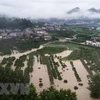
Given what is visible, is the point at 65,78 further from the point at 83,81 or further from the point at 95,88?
the point at 95,88

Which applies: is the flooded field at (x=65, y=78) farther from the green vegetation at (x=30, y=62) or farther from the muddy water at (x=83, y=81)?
the green vegetation at (x=30, y=62)

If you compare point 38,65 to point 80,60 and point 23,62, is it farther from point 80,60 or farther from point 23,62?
point 80,60

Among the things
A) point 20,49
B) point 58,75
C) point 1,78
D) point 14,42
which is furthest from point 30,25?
point 1,78

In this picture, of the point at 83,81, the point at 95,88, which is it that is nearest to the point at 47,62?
the point at 83,81

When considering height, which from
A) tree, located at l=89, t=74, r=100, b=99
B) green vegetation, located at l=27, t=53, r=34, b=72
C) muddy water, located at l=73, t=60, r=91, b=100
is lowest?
muddy water, located at l=73, t=60, r=91, b=100

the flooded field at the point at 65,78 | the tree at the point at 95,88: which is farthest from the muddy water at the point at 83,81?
the tree at the point at 95,88

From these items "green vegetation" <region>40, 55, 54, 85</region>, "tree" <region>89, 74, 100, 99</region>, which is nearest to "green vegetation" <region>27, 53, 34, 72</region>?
"green vegetation" <region>40, 55, 54, 85</region>

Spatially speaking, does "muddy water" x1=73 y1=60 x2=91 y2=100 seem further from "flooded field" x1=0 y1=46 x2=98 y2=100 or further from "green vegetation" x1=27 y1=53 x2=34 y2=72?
"green vegetation" x1=27 y1=53 x2=34 y2=72

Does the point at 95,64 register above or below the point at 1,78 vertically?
below

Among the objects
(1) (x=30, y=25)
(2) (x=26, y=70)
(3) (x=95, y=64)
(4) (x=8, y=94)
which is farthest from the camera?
(1) (x=30, y=25)

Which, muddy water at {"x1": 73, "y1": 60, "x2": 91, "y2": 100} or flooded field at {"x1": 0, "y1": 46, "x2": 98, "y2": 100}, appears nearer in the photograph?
muddy water at {"x1": 73, "y1": 60, "x2": 91, "y2": 100}

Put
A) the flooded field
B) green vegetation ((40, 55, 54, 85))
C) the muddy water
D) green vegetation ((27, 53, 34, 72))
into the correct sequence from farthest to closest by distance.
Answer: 1. green vegetation ((27, 53, 34, 72))
2. green vegetation ((40, 55, 54, 85))
3. the flooded field
4. the muddy water
